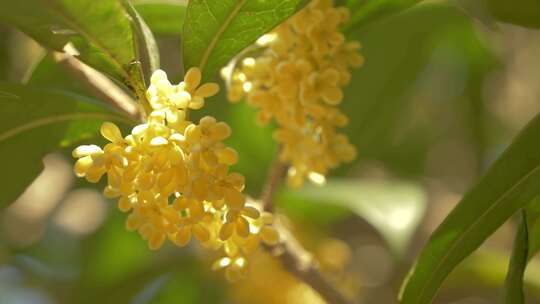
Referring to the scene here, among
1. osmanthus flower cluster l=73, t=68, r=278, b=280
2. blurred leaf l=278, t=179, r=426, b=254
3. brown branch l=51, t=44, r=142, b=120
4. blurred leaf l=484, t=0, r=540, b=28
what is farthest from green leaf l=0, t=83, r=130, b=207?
blurred leaf l=278, t=179, r=426, b=254

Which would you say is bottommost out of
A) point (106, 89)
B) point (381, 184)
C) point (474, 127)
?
point (474, 127)

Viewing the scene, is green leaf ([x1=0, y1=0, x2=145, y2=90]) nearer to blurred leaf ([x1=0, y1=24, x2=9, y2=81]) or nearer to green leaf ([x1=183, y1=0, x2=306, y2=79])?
green leaf ([x1=183, y1=0, x2=306, y2=79])

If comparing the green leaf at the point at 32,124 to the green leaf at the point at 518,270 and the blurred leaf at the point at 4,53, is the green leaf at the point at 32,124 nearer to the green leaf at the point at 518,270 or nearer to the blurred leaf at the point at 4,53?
the green leaf at the point at 518,270

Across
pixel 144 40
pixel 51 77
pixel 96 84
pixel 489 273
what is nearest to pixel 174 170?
pixel 144 40

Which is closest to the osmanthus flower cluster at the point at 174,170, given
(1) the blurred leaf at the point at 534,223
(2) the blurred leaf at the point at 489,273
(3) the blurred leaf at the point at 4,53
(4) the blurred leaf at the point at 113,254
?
(1) the blurred leaf at the point at 534,223

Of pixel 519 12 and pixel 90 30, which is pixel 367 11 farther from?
pixel 90 30

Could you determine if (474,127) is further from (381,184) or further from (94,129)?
(94,129)

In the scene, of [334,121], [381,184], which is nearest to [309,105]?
[334,121]
